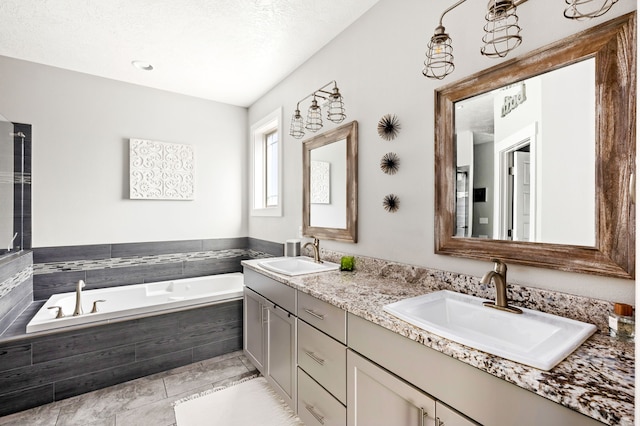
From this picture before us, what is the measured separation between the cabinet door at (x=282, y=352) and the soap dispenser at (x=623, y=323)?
56.2 inches

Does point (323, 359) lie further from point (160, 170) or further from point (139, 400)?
point (160, 170)

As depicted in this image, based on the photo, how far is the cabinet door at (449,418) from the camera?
883 millimetres

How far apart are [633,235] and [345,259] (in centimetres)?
144

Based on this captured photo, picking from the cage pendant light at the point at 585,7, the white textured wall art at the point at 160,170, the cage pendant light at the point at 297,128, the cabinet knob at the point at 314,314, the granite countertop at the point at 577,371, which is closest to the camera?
the granite countertop at the point at 577,371

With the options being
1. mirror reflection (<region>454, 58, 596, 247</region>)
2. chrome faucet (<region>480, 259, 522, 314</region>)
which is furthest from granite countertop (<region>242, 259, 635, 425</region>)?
mirror reflection (<region>454, 58, 596, 247</region>)

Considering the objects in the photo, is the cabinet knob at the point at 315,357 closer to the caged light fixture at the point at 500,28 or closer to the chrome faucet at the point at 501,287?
the chrome faucet at the point at 501,287

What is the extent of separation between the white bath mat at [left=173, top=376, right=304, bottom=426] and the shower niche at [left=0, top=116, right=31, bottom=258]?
6.27ft

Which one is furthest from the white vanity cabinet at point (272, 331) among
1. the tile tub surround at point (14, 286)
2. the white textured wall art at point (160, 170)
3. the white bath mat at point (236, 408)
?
Result: the tile tub surround at point (14, 286)

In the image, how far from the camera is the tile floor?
6.30 feet

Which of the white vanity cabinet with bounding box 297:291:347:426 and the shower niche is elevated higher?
the shower niche

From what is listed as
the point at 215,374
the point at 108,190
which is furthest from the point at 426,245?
the point at 108,190

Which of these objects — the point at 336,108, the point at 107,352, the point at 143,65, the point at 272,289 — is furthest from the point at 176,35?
the point at 107,352

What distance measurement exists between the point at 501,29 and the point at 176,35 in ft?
7.36

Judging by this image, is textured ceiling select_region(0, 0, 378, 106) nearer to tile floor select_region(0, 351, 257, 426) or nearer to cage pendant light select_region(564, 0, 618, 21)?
cage pendant light select_region(564, 0, 618, 21)
